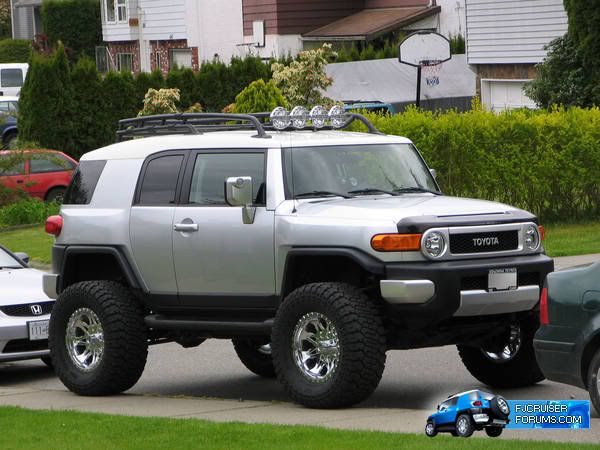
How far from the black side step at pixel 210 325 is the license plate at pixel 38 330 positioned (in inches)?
80.7

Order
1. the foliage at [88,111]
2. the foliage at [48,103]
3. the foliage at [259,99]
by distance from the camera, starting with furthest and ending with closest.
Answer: the foliage at [88,111]
the foliage at [48,103]
the foliage at [259,99]

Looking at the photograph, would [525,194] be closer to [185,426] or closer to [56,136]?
[185,426]

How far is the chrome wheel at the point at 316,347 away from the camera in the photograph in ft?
33.3

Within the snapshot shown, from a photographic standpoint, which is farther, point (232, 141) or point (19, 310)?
point (19, 310)

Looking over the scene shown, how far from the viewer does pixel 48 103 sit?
36.1 meters

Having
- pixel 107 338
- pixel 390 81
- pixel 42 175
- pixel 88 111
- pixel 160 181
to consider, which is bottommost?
pixel 42 175

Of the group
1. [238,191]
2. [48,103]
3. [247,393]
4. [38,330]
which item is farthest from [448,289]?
[48,103]

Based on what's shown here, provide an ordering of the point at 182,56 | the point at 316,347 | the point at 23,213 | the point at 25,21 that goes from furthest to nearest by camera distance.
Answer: the point at 25,21, the point at 182,56, the point at 23,213, the point at 316,347

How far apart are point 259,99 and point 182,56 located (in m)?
26.7

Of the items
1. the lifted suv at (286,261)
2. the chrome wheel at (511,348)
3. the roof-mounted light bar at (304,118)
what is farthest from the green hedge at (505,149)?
the chrome wheel at (511,348)

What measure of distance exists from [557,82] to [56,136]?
1368 cm

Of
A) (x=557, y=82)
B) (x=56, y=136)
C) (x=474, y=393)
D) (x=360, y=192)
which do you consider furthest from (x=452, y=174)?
(x=56, y=136)

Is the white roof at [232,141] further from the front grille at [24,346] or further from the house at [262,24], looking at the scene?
the house at [262,24]

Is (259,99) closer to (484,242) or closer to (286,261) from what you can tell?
(286,261)
